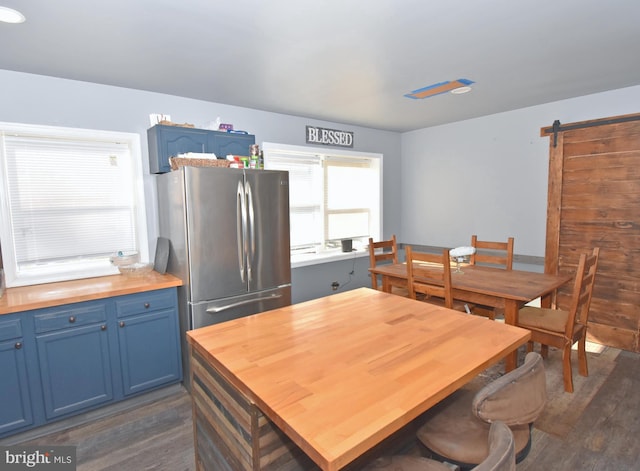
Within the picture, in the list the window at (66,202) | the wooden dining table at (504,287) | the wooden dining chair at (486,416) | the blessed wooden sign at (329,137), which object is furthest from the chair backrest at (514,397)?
the blessed wooden sign at (329,137)

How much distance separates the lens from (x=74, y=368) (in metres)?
2.32

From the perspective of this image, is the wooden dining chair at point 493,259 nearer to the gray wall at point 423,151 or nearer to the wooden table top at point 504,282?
the wooden table top at point 504,282

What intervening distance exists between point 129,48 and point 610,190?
4.11 metres

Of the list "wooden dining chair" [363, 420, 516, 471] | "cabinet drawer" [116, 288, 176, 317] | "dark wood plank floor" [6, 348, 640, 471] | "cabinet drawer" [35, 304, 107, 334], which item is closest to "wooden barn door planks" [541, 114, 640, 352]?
"dark wood plank floor" [6, 348, 640, 471]

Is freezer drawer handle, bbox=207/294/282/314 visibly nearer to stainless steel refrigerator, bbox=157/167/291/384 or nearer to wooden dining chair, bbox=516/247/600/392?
stainless steel refrigerator, bbox=157/167/291/384

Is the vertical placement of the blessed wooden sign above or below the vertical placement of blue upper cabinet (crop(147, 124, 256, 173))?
above

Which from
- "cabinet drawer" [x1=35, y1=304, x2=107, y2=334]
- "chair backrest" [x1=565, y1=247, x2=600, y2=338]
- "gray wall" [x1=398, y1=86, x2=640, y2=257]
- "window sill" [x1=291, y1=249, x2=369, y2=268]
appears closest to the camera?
"cabinet drawer" [x1=35, y1=304, x2=107, y2=334]

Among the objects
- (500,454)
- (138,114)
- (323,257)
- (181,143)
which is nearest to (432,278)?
(323,257)

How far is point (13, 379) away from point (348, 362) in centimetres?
217

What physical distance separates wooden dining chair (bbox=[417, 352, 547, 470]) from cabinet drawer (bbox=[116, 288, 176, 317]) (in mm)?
2042

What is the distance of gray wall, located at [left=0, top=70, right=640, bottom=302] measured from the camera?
2.69m

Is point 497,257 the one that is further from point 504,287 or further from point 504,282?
point 504,287

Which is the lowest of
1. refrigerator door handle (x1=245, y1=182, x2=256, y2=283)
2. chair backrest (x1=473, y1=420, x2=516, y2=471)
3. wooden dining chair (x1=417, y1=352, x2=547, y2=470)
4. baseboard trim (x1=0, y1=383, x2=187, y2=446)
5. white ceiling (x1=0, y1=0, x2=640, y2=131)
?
baseboard trim (x1=0, y1=383, x2=187, y2=446)

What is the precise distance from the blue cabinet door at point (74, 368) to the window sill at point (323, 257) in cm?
203
